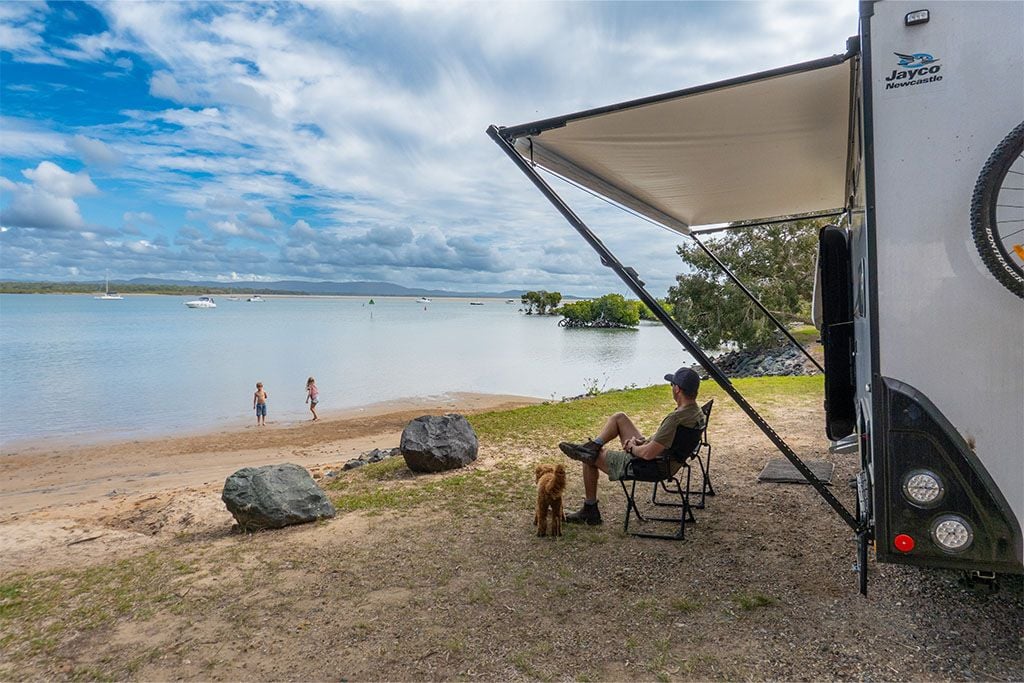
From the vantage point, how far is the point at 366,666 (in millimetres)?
2814

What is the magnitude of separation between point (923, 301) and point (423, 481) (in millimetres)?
4954

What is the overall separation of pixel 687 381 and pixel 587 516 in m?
1.32

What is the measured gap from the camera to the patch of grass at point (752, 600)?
3213 millimetres

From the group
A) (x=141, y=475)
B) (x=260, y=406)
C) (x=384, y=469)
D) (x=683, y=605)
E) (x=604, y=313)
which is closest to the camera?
(x=683, y=605)

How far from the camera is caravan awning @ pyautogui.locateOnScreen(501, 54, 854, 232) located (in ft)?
10.8

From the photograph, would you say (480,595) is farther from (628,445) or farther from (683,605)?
(628,445)

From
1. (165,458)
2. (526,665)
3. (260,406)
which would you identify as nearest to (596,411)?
(526,665)

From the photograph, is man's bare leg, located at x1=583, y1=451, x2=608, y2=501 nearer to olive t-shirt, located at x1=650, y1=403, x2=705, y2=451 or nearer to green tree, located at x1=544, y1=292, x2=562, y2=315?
olive t-shirt, located at x1=650, y1=403, x2=705, y2=451

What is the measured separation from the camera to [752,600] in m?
3.28

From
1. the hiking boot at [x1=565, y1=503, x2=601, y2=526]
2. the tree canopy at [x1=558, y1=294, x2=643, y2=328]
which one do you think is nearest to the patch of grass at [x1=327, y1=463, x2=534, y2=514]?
the hiking boot at [x1=565, y1=503, x2=601, y2=526]

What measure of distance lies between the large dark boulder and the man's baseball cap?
10.3 feet

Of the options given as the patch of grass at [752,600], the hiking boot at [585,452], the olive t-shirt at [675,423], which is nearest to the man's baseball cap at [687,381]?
the olive t-shirt at [675,423]

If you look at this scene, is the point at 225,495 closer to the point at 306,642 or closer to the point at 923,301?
the point at 306,642

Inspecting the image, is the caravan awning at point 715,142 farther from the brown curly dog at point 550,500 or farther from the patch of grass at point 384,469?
the patch of grass at point 384,469
